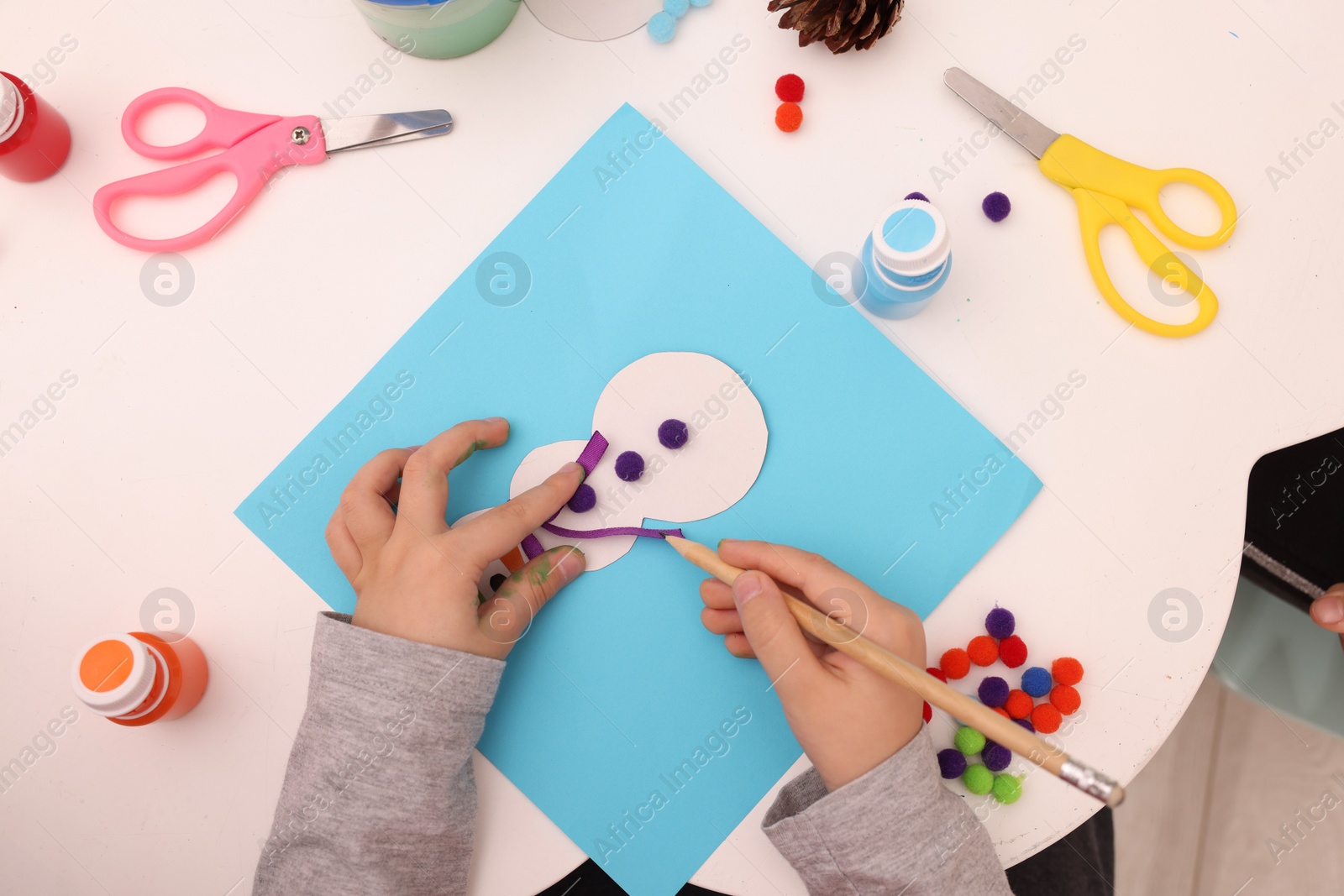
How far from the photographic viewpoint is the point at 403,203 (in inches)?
28.5

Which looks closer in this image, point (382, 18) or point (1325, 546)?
point (382, 18)

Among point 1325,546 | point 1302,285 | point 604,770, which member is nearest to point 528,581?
point 604,770

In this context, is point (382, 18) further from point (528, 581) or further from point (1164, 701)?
point (1164, 701)

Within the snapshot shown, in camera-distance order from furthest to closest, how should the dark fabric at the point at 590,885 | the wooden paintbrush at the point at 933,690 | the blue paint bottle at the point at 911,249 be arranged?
the dark fabric at the point at 590,885 < the blue paint bottle at the point at 911,249 < the wooden paintbrush at the point at 933,690

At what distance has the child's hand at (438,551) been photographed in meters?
0.63

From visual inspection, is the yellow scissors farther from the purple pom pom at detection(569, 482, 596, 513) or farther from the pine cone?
the purple pom pom at detection(569, 482, 596, 513)

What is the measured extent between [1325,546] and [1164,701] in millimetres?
620

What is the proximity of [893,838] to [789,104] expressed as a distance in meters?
0.64

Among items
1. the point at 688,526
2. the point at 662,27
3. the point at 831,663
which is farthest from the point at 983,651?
the point at 662,27

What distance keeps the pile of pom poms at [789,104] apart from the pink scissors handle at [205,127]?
0.46m

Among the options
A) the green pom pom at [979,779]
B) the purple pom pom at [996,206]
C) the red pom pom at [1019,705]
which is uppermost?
the purple pom pom at [996,206]

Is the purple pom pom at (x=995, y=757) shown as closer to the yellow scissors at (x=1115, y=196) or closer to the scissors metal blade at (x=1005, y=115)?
the yellow scissors at (x=1115, y=196)

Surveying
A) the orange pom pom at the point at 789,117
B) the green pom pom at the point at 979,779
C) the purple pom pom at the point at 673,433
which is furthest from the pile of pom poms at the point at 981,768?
the orange pom pom at the point at 789,117

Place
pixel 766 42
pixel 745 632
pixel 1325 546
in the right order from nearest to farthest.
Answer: pixel 745 632 → pixel 766 42 → pixel 1325 546
